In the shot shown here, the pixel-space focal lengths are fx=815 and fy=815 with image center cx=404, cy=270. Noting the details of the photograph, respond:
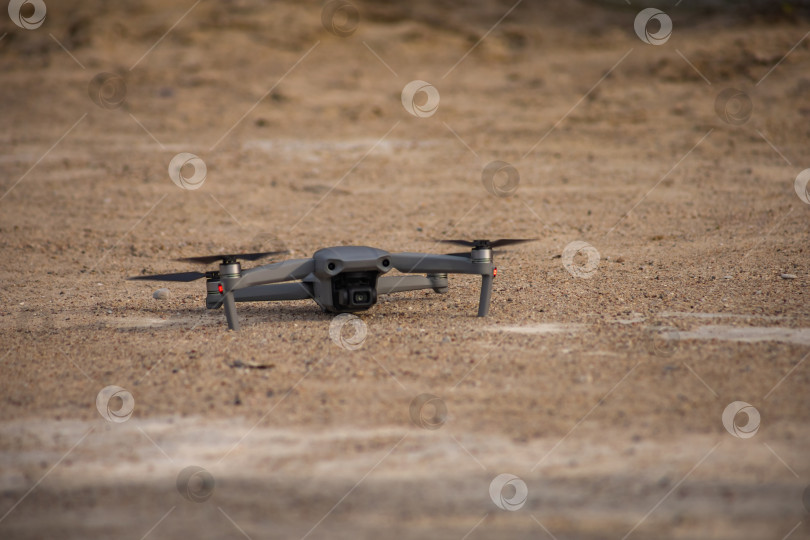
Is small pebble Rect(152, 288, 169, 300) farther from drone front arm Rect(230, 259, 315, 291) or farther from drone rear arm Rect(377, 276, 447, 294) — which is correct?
drone rear arm Rect(377, 276, 447, 294)

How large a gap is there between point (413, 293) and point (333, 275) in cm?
157

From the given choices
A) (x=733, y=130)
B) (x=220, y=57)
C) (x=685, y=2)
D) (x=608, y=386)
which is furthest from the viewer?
(x=685, y=2)

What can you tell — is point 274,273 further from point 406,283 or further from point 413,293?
point 413,293

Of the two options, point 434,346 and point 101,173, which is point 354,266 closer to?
point 434,346

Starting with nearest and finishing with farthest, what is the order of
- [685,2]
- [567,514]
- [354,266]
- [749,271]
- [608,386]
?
[567,514]
[608,386]
[354,266]
[749,271]
[685,2]

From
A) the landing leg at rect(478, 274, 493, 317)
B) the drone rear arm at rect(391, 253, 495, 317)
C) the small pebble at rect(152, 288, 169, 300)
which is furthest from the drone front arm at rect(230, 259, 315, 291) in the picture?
the small pebble at rect(152, 288, 169, 300)

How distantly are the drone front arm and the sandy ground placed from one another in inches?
16.0

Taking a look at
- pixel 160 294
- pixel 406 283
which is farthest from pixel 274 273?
pixel 160 294

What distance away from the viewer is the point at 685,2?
18109 mm

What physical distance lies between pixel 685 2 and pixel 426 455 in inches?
661

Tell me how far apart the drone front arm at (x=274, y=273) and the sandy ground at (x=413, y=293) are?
16.0 inches

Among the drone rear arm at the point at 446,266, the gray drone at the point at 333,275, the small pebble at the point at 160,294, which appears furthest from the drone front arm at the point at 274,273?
the small pebble at the point at 160,294

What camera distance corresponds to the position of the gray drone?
5.80m

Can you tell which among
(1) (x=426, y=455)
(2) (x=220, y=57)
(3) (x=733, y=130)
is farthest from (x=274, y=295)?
(2) (x=220, y=57)
